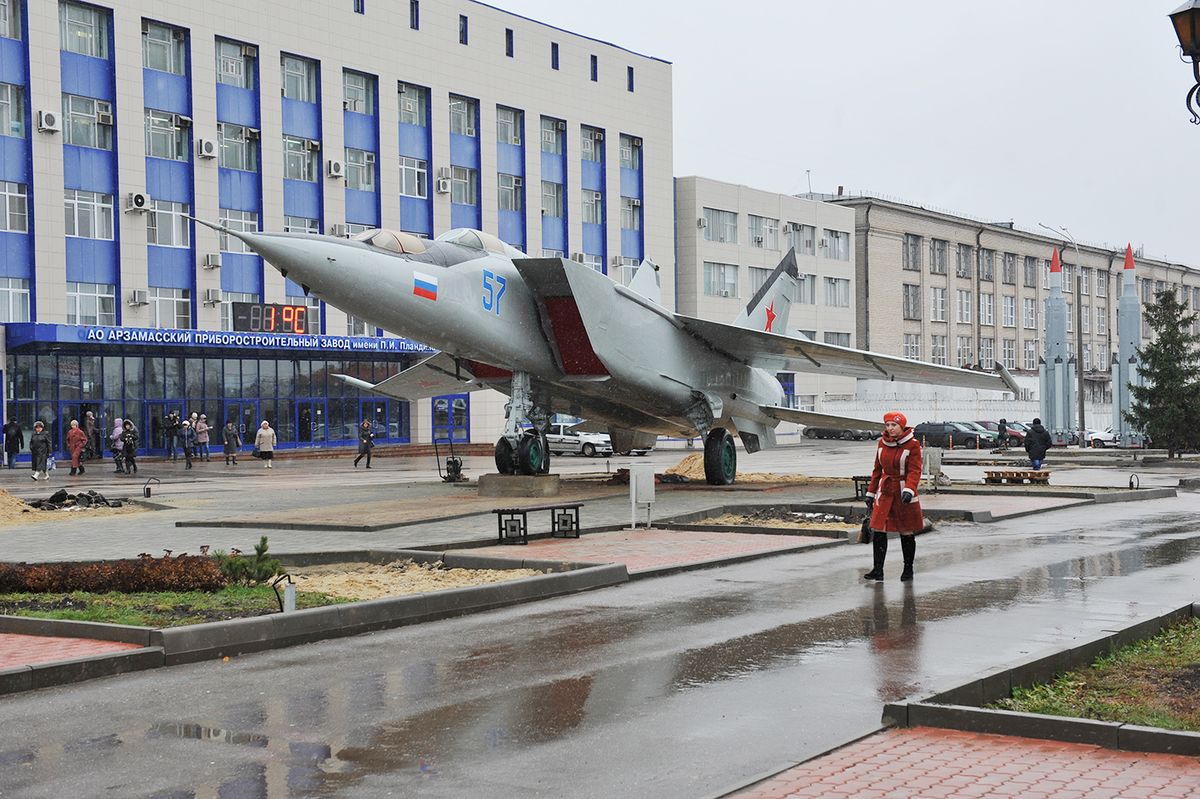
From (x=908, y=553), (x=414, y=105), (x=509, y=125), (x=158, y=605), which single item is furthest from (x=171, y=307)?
(x=908, y=553)

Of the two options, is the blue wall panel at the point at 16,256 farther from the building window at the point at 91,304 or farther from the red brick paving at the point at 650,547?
the red brick paving at the point at 650,547

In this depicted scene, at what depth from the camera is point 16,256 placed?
4788cm

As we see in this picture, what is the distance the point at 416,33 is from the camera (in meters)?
61.3

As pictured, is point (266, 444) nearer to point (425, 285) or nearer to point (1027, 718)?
point (425, 285)

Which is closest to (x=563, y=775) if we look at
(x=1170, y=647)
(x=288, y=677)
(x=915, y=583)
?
(x=288, y=677)

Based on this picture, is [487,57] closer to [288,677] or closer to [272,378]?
[272,378]

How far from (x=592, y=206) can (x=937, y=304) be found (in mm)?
36152

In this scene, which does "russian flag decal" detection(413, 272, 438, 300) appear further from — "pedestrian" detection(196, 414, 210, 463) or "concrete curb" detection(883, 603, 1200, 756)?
"pedestrian" detection(196, 414, 210, 463)

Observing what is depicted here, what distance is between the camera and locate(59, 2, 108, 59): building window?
49.2 meters

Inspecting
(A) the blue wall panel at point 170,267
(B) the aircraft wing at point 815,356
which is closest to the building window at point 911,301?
(A) the blue wall panel at point 170,267

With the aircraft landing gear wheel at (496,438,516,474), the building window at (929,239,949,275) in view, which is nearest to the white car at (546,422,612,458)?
the aircraft landing gear wheel at (496,438,516,474)

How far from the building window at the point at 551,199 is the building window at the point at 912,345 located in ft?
115

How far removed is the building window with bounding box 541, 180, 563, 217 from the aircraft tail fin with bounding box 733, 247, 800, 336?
35.5 metres

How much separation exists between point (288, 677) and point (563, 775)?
321 centimetres
